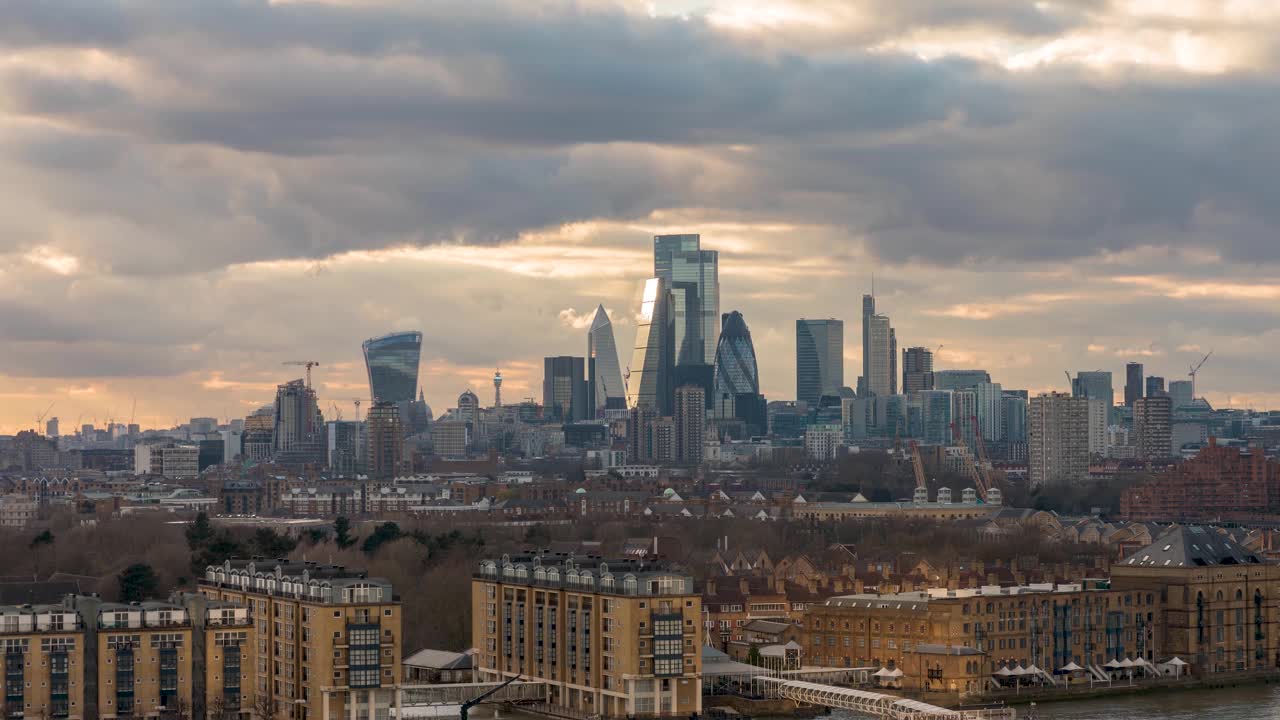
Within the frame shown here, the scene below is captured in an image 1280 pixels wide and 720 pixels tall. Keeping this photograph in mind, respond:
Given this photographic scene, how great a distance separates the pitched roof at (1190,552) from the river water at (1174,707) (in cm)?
522

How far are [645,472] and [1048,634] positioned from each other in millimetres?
137628

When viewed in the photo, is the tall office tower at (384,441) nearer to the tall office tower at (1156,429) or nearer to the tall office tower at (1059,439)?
the tall office tower at (1059,439)

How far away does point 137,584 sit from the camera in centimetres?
6462

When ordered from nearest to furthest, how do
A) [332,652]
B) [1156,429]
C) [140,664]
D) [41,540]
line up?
[140,664] < [332,652] < [41,540] < [1156,429]

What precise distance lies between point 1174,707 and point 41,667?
26206 millimetres

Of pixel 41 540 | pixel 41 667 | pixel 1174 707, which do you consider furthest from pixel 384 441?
pixel 41 667

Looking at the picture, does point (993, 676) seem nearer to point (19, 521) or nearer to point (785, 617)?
point (785, 617)

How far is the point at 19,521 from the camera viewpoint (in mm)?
A: 120562

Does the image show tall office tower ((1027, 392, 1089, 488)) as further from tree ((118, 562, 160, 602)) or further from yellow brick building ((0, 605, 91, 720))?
yellow brick building ((0, 605, 91, 720))

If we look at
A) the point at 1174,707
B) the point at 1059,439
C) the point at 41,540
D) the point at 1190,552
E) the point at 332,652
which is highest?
the point at 1059,439

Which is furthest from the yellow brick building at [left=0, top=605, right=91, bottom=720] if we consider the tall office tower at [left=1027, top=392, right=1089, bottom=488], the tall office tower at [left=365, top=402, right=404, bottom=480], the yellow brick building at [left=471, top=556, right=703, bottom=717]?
the tall office tower at [left=365, top=402, right=404, bottom=480]

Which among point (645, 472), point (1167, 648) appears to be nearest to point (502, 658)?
point (1167, 648)

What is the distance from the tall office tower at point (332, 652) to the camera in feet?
155

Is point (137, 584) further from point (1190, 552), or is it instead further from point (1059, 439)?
point (1059, 439)
